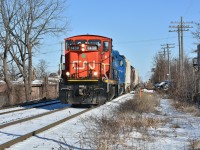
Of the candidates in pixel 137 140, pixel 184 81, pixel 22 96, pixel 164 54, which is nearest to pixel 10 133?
pixel 137 140

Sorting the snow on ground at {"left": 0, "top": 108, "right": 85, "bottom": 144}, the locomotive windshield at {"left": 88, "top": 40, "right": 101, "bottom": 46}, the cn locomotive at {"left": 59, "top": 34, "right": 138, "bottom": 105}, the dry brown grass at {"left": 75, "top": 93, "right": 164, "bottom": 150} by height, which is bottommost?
the snow on ground at {"left": 0, "top": 108, "right": 85, "bottom": 144}

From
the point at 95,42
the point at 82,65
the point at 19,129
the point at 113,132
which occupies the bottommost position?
the point at 19,129

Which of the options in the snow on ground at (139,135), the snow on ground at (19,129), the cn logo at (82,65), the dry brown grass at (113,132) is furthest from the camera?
the cn logo at (82,65)

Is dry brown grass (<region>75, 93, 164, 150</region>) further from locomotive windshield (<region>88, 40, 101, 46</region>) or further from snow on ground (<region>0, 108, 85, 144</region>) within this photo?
locomotive windshield (<region>88, 40, 101, 46</region>)

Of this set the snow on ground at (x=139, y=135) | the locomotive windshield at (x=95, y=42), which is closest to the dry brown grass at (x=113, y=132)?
the snow on ground at (x=139, y=135)

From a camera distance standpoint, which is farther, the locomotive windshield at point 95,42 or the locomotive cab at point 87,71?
the locomotive windshield at point 95,42

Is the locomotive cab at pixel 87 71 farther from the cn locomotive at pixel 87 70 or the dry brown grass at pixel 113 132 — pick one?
the dry brown grass at pixel 113 132

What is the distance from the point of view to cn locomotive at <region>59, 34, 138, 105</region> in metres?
18.6

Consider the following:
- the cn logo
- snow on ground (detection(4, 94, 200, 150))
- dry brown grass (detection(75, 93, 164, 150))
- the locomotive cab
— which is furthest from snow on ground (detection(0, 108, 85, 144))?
the cn logo

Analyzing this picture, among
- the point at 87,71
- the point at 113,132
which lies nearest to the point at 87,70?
the point at 87,71

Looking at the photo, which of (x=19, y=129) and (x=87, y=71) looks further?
(x=87, y=71)

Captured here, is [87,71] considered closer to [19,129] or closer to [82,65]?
[82,65]

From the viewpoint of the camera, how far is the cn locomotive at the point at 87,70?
18625mm

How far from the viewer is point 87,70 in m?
19.4
